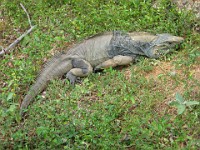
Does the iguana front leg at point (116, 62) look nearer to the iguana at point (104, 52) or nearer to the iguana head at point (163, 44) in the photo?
the iguana at point (104, 52)

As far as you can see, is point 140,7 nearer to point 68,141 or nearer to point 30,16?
point 30,16

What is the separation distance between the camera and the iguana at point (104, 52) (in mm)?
7801

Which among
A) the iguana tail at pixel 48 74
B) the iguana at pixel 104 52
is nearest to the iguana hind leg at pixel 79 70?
the iguana at pixel 104 52

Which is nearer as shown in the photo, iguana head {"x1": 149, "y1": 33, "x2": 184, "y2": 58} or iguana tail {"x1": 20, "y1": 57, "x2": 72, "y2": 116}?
iguana tail {"x1": 20, "y1": 57, "x2": 72, "y2": 116}

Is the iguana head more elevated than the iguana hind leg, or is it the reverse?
the iguana head

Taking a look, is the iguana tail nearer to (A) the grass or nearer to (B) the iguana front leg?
(A) the grass

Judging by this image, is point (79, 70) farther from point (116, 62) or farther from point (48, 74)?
point (116, 62)

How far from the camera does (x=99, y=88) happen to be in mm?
7266

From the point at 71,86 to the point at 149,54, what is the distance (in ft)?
5.33

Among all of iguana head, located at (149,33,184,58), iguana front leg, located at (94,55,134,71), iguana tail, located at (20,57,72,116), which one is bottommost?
iguana tail, located at (20,57,72,116)

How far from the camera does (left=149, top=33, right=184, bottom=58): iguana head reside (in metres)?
7.77

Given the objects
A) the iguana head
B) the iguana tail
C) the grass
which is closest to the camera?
the grass

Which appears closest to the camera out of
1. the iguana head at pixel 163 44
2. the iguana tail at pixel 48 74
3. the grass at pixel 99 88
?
the grass at pixel 99 88

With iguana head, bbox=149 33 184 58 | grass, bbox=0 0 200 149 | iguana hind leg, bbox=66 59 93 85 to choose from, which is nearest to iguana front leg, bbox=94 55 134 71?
grass, bbox=0 0 200 149
